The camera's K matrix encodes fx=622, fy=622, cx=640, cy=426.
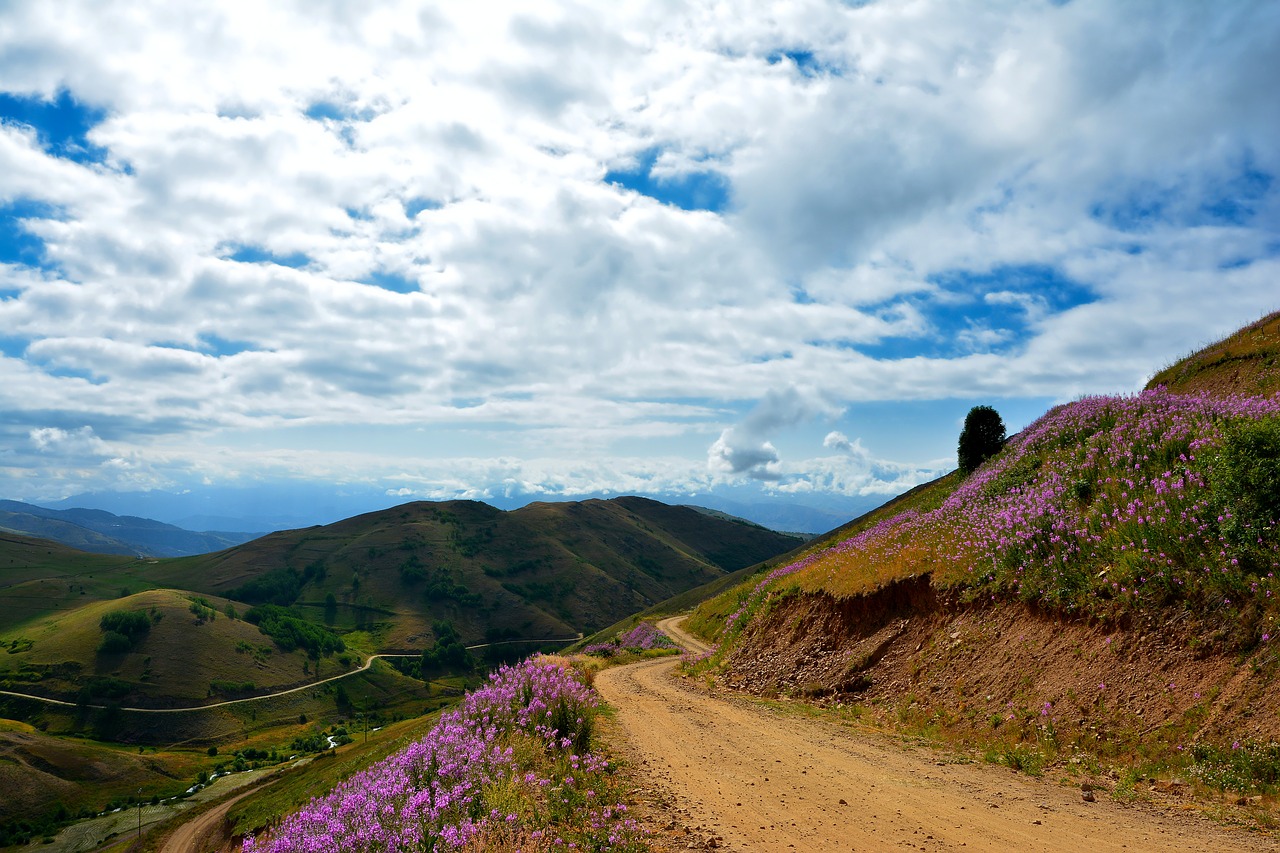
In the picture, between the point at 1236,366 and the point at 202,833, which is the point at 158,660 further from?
the point at 1236,366

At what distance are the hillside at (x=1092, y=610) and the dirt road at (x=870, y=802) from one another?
1667 millimetres

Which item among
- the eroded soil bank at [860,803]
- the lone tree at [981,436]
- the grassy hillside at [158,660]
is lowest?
the grassy hillside at [158,660]

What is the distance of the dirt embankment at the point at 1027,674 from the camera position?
10219 millimetres

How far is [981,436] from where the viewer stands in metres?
42.9

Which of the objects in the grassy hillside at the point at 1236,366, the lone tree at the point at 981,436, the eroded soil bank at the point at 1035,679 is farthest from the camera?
the lone tree at the point at 981,436

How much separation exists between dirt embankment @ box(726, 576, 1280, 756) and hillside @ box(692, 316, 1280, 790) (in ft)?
0.12

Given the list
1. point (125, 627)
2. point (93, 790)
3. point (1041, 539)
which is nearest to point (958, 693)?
point (1041, 539)

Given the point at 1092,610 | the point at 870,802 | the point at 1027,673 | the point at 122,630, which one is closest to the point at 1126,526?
the point at 1092,610

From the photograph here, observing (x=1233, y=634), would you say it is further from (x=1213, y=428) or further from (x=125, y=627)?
(x=125, y=627)

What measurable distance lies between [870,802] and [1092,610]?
757 centimetres

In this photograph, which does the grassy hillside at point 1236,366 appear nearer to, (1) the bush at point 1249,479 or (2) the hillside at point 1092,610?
(2) the hillside at point 1092,610

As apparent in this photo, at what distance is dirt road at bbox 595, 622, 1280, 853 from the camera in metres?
7.77

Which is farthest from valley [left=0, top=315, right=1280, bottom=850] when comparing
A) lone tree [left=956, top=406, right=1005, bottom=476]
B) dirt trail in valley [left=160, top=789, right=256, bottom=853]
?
dirt trail in valley [left=160, top=789, right=256, bottom=853]

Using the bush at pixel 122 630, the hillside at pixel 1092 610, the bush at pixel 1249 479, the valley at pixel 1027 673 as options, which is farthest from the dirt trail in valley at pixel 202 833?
the bush at pixel 122 630
